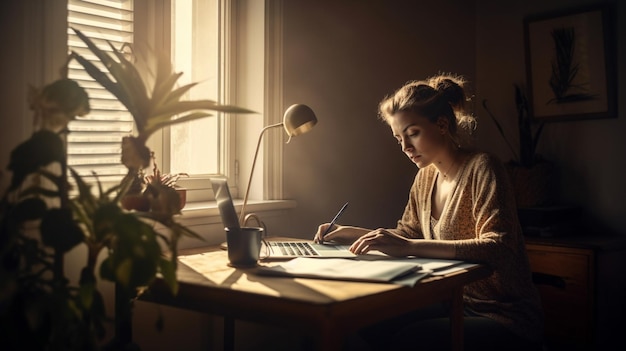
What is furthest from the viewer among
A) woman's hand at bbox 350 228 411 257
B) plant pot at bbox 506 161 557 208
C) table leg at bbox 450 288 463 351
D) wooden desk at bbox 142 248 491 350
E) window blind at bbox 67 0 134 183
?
plant pot at bbox 506 161 557 208

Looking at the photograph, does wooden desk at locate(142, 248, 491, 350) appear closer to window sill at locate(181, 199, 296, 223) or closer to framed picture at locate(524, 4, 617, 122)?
window sill at locate(181, 199, 296, 223)

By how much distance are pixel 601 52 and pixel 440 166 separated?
149 cm

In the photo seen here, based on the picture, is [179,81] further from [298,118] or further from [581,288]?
[581,288]

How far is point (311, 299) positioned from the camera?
1.26m

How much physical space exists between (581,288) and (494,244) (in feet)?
4.04

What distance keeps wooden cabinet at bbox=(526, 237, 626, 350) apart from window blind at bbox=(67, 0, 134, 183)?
1898mm

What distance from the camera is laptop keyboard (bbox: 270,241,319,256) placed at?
5.96 feet

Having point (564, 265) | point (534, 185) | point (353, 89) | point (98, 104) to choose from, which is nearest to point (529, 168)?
point (534, 185)

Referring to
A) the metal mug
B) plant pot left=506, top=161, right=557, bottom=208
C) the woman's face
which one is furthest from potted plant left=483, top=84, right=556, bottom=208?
the metal mug

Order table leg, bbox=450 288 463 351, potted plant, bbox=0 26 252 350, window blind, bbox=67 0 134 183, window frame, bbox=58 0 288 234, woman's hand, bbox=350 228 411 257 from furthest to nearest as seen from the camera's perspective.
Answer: window frame, bbox=58 0 288 234
window blind, bbox=67 0 134 183
woman's hand, bbox=350 228 411 257
table leg, bbox=450 288 463 351
potted plant, bbox=0 26 252 350

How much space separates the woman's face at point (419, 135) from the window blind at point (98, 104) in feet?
2.83

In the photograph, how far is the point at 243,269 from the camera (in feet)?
5.31

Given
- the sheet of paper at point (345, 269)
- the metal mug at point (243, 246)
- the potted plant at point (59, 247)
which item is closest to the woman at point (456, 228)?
the sheet of paper at point (345, 269)

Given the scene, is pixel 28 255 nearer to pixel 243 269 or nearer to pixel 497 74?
pixel 243 269
